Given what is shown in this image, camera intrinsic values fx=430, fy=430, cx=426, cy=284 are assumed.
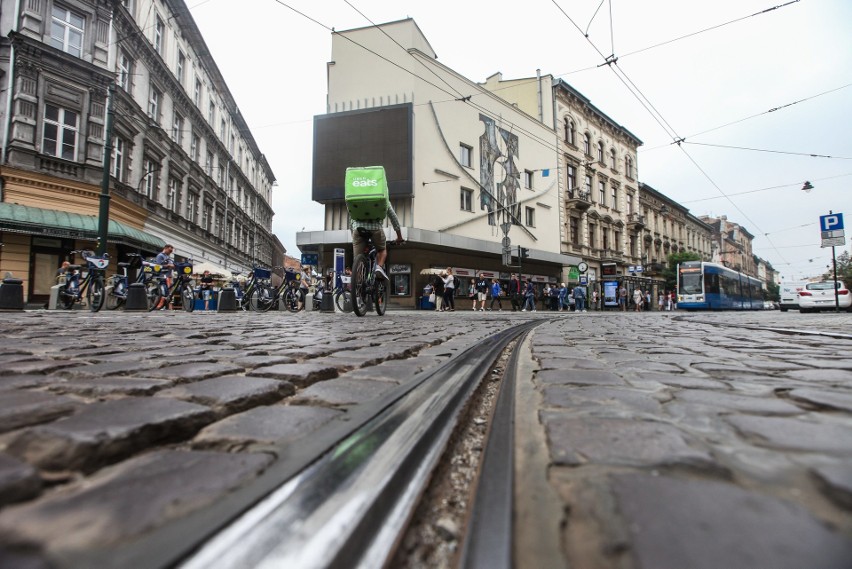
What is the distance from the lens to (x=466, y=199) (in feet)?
83.5

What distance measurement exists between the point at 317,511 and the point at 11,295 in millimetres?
11531

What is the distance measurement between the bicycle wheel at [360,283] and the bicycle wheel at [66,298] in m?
7.19

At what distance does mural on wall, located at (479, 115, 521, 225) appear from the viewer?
26003 millimetres

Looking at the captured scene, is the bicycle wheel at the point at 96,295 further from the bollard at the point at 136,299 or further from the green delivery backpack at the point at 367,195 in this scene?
the green delivery backpack at the point at 367,195

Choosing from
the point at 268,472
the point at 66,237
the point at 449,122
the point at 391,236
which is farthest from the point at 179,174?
the point at 268,472

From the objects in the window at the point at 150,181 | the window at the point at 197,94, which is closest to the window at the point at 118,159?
the window at the point at 150,181

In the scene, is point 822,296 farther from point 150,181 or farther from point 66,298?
point 150,181

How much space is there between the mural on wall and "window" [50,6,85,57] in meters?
19.0

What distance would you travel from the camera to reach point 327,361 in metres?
2.21

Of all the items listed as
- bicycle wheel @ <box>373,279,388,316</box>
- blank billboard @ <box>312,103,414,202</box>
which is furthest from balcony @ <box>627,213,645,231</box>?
bicycle wheel @ <box>373,279,388,316</box>

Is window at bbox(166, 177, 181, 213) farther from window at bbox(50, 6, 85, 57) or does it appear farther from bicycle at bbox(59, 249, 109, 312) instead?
bicycle at bbox(59, 249, 109, 312)

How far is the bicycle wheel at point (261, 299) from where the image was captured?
1277 centimetres

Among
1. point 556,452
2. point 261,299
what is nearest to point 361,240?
point 556,452

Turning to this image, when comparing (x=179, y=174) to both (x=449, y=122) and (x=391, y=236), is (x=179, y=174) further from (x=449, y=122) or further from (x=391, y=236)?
(x=449, y=122)
